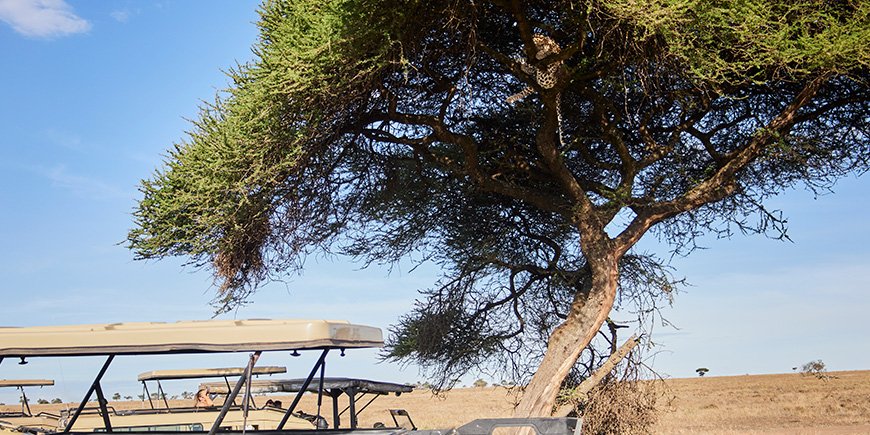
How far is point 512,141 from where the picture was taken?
1688 cm

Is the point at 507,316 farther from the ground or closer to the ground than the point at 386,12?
closer to the ground

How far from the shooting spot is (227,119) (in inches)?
608

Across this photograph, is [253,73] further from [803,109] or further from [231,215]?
[803,109]

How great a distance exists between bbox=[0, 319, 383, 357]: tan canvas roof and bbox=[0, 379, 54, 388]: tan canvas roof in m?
7.79

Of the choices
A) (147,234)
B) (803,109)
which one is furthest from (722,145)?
(147,234)

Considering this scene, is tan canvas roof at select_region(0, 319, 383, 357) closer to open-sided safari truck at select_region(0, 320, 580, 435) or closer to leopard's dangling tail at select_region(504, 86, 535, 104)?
open-sided safari truck at select_region(0, 320, 580, 435)

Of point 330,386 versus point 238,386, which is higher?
point 330,386

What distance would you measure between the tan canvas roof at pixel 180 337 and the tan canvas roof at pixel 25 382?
25.6 ft

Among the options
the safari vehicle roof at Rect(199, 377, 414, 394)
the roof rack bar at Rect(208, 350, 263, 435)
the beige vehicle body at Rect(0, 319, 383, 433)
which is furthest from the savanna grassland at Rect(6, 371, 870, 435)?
the roof rack bar at Rect(208, 350, 263, 435)

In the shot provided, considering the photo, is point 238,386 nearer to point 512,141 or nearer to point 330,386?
point 330,386

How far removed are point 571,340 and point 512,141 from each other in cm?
410

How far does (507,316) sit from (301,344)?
39.7 feet

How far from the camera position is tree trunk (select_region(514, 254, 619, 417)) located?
14.2 metres

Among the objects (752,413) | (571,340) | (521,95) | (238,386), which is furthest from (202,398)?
(752,413)
